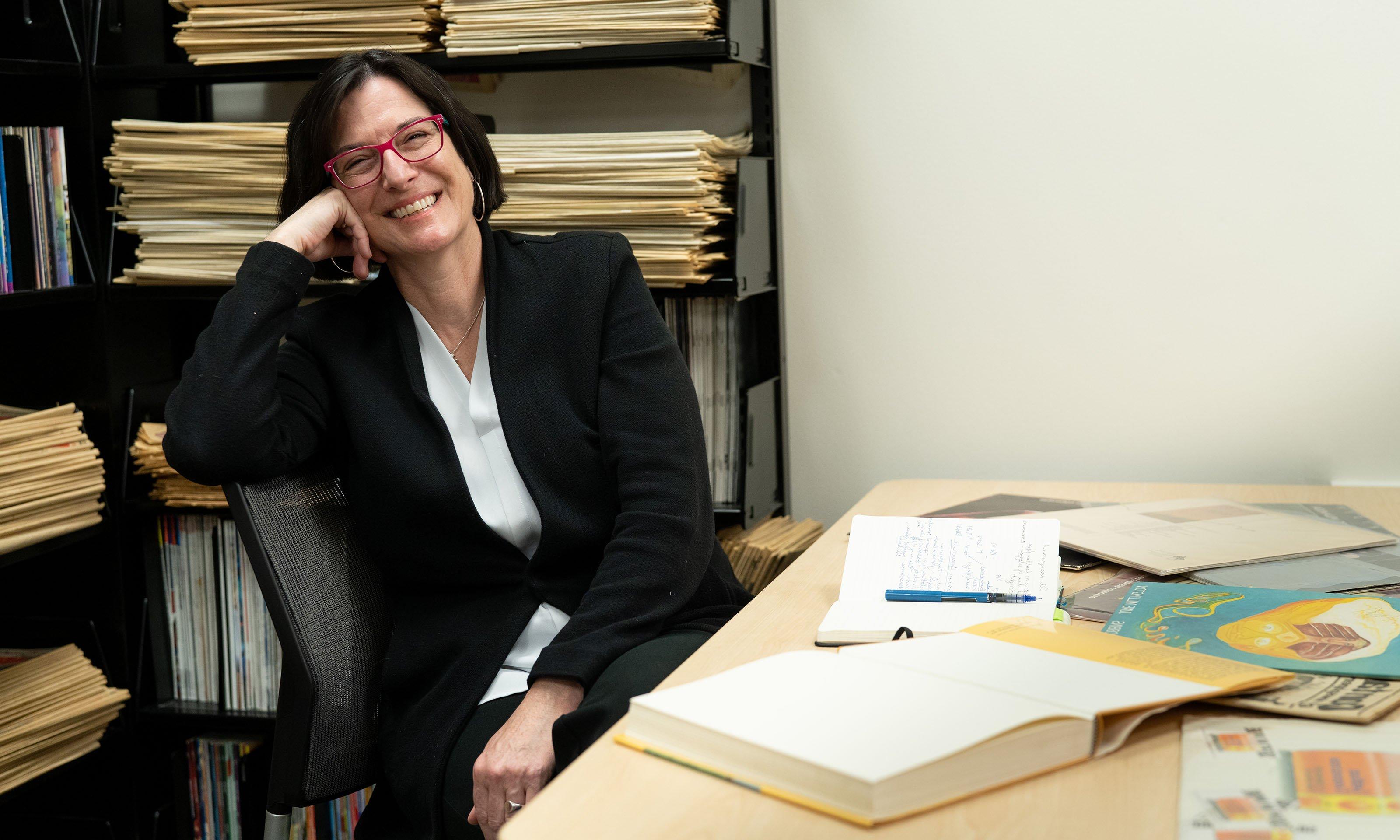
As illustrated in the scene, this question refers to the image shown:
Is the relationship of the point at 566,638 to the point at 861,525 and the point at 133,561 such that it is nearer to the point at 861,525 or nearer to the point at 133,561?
the point at 861,525

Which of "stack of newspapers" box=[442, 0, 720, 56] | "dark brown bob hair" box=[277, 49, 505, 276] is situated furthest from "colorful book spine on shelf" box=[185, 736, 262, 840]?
"stack of newspapers" box=[442, 0, 720, 56]

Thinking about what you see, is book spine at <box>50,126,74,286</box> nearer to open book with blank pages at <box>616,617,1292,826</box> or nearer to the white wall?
the white wall

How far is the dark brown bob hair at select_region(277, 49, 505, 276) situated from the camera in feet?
4.85

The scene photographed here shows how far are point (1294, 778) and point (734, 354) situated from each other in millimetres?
1295

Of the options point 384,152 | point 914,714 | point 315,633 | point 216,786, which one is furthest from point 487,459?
point 216,786

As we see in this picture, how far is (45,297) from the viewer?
191 centimetres

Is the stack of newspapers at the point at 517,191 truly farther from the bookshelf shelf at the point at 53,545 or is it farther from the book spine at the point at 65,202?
the bookshelf shelf at the point at 53,545

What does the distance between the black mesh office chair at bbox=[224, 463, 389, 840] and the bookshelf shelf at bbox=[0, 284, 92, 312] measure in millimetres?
729

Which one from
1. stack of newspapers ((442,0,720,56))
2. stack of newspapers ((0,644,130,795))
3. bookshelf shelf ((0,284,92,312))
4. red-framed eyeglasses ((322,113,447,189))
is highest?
stack of newspapers ((442,0,720,56))

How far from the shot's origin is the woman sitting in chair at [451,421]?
1.36m

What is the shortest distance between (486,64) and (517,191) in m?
0.20

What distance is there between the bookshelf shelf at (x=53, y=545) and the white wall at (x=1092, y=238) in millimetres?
1230

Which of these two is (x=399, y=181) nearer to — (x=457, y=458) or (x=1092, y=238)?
(x=457, y=458)

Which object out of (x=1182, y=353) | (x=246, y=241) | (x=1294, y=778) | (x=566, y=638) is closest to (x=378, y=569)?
(x=566, y=638)
